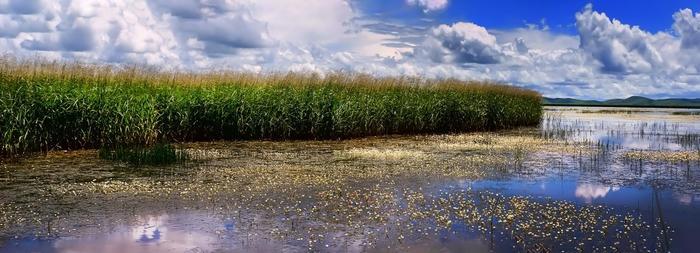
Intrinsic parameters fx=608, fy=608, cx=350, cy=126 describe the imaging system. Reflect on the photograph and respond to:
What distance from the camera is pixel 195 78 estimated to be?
21.9 meters

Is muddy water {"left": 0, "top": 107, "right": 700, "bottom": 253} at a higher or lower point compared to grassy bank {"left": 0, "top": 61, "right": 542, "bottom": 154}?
lower

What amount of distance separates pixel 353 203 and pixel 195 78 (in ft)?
47.7

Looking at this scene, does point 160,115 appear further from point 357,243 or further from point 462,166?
point 357,243

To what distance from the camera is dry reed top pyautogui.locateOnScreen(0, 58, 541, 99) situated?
17.4 m

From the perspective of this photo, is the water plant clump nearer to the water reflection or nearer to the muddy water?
the muddy water

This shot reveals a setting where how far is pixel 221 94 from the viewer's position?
1941cm

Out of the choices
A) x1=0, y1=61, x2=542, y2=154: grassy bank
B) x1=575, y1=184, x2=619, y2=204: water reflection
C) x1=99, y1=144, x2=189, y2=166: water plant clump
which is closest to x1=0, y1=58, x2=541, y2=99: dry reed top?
x1=0, y1=61, x2=542, y2=154: grassy bank

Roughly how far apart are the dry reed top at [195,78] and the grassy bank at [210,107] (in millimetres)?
40

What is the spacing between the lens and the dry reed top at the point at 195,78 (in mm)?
17438

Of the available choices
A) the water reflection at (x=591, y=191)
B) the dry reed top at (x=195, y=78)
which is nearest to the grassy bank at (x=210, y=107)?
the dry reed top at (x=195, y=78)

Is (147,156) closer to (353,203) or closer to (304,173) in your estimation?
(304,173)

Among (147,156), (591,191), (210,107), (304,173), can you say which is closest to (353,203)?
(304,173)

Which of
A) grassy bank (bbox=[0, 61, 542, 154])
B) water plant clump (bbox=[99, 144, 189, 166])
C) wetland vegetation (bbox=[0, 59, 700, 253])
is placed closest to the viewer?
wetland vegetation (bbox=[0, 59, 700, 253])

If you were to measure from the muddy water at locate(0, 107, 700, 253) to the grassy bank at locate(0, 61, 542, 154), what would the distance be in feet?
4.14
